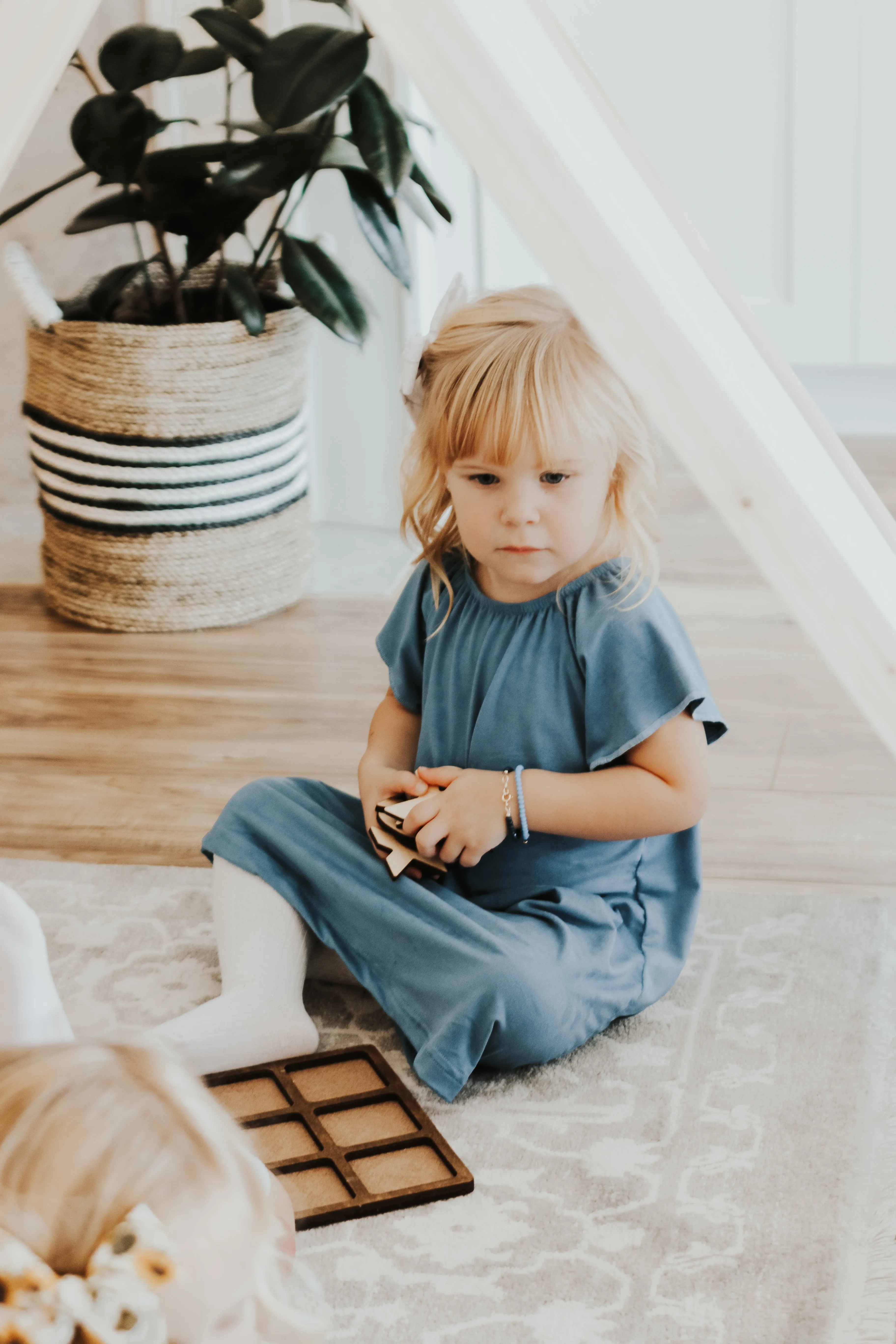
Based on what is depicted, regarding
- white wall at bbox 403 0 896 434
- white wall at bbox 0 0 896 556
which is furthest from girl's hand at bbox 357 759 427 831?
white wall at bbox 403 0 896 434

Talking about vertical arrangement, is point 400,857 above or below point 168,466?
below

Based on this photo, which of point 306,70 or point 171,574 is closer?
point 306,70

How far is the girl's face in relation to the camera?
1.03 m

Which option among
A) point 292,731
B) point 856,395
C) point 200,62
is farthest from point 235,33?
point 856,395

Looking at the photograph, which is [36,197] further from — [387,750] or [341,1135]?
[341,1135]

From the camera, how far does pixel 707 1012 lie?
3.68ft

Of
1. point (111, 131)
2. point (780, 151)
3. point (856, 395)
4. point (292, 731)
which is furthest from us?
point (856, 395)

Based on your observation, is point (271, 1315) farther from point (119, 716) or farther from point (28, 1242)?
point (119, 716)

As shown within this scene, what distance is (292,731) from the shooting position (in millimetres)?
1641

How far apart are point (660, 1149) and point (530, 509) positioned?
427 millimetres

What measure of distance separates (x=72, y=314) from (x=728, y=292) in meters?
1.45

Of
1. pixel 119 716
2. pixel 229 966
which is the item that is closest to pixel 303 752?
pixel 119 716

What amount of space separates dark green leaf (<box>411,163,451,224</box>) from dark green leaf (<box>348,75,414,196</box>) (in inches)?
2.2

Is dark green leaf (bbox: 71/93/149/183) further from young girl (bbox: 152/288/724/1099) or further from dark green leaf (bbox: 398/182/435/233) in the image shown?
young girl (bbox: 152/288/724/1099)
